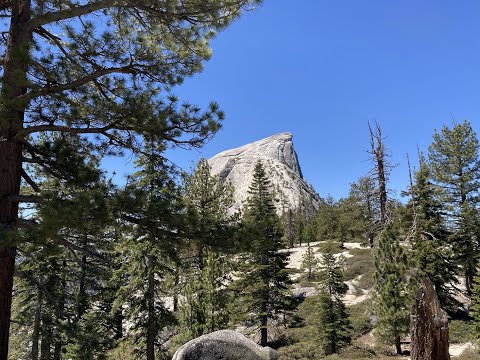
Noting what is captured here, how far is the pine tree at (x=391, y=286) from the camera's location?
1734 centimetres

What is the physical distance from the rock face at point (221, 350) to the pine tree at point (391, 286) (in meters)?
7.76

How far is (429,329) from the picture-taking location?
6.60 metres

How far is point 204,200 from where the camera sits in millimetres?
21953

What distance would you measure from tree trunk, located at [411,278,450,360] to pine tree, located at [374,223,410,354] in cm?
1124

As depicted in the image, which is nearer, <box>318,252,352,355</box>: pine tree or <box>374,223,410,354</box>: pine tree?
<box>374,223,410,354</box>: pine tree

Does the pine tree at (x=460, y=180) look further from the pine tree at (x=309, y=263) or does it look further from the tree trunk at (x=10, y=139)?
the tree trunk at (x=10, y=139)

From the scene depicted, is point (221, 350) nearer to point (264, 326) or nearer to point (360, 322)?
point (264, 326)

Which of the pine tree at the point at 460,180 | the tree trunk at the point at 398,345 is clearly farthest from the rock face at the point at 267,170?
the tree trunk at the point at 398,345

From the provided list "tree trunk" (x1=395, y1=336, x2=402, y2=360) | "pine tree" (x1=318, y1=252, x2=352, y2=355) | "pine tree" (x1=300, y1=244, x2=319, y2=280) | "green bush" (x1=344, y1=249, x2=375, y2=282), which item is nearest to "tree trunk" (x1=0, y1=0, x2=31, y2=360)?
"tree trunk" (x1=395, y1=336, x2=402, y2=360)

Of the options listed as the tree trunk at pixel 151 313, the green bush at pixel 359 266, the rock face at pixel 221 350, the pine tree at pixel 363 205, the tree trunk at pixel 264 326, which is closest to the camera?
the rock face at pixel 221 350

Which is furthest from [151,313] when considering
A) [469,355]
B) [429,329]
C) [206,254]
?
[469,355]

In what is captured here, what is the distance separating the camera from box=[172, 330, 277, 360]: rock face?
11.7m

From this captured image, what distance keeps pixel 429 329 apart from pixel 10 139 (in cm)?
766

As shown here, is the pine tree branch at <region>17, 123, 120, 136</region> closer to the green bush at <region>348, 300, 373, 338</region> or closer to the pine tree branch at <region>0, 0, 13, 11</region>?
the pine tree branch at <region>0, 0, 13, 11</region>
